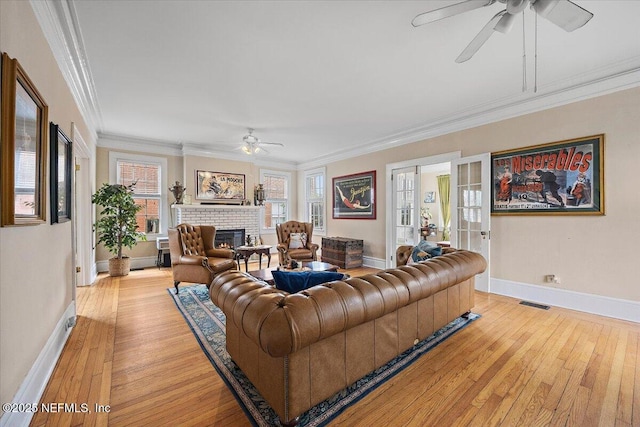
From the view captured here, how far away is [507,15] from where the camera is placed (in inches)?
69.0

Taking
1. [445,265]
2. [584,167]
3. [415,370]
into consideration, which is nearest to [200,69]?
[445,265]

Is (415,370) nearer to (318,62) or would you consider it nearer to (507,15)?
(507,15)

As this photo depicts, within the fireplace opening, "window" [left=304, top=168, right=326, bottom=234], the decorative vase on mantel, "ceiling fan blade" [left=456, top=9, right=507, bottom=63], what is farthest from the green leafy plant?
"ceiling fan blade" [left=456, top=9, right=507, bottom=63]

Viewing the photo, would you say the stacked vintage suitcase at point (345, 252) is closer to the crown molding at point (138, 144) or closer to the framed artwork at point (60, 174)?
the crown molding at point (138, 144)

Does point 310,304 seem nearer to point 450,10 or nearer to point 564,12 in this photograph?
point 450,10

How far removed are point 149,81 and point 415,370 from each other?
13.2 ft

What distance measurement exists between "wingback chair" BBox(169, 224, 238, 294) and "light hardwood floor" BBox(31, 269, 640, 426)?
84 centimetres

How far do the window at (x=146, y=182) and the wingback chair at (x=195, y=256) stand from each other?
2.13 m

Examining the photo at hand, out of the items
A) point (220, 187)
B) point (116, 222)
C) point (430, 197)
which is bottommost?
point (116, 222)

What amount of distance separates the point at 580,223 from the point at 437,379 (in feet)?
9.43

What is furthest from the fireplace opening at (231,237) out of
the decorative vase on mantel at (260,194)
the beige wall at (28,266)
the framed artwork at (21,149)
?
the framed artwork at (21,149)

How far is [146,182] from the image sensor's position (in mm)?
5789

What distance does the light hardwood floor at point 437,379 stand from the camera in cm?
158

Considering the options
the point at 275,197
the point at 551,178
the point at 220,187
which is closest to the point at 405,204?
the point at 551,178
